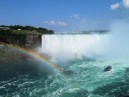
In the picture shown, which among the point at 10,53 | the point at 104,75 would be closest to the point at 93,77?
the point at 104,75

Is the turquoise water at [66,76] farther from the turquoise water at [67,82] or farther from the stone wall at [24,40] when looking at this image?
the stone wall at [24,40]

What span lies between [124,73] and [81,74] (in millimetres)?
5920

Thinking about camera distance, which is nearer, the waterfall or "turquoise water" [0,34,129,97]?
"turquoise water" [0,34,129,97]

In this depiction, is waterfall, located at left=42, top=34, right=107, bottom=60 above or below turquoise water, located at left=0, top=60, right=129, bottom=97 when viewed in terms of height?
above

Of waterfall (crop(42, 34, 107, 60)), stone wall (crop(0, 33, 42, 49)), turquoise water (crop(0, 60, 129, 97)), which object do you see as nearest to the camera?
turquoise water (crop(0, 60, 129, 97))

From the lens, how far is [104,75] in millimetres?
37281

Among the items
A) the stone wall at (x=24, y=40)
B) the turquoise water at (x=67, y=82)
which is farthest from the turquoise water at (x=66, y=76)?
the stone wall at (x=24, y=40)

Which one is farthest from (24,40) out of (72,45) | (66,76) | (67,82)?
(67,82)

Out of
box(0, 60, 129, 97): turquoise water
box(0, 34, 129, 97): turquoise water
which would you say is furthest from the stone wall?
box(0, 60, 129, 97): turquoise water

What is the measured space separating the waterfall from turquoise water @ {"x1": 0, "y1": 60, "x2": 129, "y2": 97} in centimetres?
1574

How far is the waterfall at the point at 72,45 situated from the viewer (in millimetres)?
61094

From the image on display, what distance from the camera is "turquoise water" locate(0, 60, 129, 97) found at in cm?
2900

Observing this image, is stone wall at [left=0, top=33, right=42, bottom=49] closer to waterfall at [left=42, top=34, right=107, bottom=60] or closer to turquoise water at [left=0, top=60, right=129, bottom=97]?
waterfall at [left=42, top=34, right=107, bottom=60]

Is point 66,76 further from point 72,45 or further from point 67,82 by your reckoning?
point 72,45
